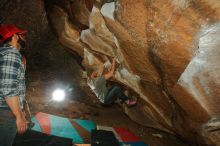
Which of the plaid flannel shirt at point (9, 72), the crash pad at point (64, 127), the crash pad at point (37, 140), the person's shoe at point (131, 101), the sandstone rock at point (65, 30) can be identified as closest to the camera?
the plaid flannel shirt at point (9, 72)

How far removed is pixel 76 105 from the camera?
9.89 metres

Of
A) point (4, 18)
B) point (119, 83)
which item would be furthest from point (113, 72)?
point (4, 18)

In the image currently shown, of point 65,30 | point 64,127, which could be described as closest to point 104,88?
point 64,127

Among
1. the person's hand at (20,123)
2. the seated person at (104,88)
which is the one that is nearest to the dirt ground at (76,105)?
the seated person at (104,88)

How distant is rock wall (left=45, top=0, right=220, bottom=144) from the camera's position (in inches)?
169

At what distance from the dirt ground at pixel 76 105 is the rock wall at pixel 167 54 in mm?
503

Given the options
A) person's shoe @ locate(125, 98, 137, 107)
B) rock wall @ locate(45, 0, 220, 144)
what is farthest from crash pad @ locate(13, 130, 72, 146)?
person's shoe @ locate(125, 98, 137, 107)

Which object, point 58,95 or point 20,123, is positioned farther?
point 58,95

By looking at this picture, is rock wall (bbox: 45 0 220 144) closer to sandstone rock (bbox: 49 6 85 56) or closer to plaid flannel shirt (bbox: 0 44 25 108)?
sandstone rock (bbox: 49 6 85 56)

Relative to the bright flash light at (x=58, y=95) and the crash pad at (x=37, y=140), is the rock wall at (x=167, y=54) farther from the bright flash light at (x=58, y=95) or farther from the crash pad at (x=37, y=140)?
the bright flash light at (x=58, y=95)

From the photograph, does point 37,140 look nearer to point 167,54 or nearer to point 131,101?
point 167,54

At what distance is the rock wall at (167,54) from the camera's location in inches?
169

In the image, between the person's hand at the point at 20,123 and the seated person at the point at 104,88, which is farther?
the seated person at the point at 104,88

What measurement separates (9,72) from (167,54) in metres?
2.84
